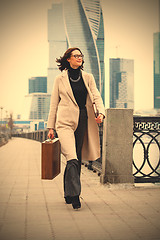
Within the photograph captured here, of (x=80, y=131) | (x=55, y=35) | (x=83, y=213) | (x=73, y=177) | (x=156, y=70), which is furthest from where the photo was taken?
(x=156, y=70)

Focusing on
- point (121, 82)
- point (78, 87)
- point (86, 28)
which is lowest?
point (78, 87)

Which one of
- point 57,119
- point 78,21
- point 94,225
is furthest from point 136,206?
point 78,21

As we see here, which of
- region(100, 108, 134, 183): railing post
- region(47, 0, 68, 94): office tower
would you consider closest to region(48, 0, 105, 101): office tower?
region(47, 0, 68, 94): office tower

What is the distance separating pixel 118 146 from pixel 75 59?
2.15 metres

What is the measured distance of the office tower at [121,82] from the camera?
150750 mm

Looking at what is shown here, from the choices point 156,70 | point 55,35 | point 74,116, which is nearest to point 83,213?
point 74,116

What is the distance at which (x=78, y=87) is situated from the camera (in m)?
5.07

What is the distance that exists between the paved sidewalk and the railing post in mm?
237

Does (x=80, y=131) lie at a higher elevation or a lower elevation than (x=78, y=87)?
lower

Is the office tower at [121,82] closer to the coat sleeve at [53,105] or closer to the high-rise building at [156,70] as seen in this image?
the high-rise building at [156,70]

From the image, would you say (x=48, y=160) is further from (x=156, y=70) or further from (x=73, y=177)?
(x=156, y=70)

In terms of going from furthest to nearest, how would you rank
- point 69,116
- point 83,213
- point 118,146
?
point 118,146, point 69,116, point 83,213

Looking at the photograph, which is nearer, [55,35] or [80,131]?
[80,131]

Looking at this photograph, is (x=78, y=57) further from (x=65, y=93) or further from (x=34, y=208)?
(x=34, y=208)
